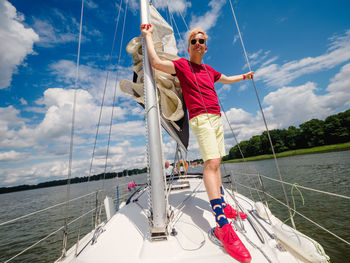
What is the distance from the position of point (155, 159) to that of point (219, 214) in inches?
28.0

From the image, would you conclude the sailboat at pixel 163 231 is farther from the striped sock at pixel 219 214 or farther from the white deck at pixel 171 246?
the striped sock at pixel 219 214

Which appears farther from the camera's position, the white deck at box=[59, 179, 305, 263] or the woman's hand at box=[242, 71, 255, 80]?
the woman's hand at box=[242, 71, 255, 80]

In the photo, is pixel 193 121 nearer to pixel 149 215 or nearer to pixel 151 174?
pixel 151 174

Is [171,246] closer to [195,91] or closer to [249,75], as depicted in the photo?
[195,91]

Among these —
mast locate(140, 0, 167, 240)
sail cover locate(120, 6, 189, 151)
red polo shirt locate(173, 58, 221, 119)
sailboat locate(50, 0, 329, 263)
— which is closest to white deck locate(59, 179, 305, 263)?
sailboat locate(50, 0, 329, 263)

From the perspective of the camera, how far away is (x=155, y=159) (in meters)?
1.51

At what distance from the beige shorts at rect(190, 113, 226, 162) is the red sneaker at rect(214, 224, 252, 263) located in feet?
1.92

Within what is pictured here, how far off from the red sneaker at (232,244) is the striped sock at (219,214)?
3 cm

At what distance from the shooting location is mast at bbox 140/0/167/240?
4.61 feet

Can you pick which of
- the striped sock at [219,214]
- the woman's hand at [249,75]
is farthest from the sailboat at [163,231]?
the woman's hand at [249,75]

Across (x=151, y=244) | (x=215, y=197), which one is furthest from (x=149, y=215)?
(x=215, y=197)

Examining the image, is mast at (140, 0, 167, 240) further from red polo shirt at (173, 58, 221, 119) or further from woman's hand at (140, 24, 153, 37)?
red polo shirt at (173, 58, 221, 119)

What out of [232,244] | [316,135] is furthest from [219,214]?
[316,135]

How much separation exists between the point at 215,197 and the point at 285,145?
52.9 metres
